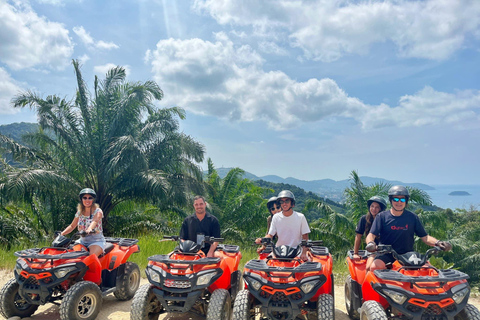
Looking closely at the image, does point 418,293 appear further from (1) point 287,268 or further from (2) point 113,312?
(2) point 113,312

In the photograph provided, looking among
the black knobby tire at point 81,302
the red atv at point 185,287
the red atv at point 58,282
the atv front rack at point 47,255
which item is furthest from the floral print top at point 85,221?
the red atv at point 185,287

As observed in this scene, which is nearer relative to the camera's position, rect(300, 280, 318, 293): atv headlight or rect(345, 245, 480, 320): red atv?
rect(345, 245, 480, 320): red atv

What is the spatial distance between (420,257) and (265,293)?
179 centimetres

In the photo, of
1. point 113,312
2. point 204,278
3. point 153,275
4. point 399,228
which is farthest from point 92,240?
point 399,228

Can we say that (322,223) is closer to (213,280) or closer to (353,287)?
(353,287)

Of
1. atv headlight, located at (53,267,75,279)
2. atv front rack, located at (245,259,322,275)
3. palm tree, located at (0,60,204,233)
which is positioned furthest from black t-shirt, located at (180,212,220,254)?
palm tree, located at (0,60,204,233)

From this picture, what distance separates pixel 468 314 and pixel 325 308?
1.43 meters

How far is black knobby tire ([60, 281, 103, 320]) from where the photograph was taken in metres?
4.67

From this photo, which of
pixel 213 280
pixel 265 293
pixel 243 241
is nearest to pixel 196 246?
pixel 213 280

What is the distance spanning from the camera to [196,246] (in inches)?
199

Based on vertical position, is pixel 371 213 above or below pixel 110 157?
below

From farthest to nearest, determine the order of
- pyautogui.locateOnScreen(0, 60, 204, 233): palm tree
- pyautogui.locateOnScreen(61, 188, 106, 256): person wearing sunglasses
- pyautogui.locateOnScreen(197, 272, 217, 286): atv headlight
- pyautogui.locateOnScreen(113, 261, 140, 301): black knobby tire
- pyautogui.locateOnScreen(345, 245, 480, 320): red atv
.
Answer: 1. pyautogui.locateOnScreen(0, 60, 204, 233): palm tree
2. pyautogui.locateOnScreen(113, 261, 140, 301): black knobby tire
3. pyautogui.locateOnScreen(61, 188, 106, 256): person wearing sunglasses
4. pyautogui.locateOnScreen(197, 272, 217, 286): atv headlight
5. pyautogui.locateOnScreen(345, 245, 480, 320): red atv

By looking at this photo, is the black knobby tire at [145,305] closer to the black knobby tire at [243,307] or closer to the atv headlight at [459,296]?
the black knobby tire at [243,307]

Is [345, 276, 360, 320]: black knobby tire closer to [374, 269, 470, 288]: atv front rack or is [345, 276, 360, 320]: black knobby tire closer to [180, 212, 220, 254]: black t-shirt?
[374, 269, 470, 288]: atv front rack
